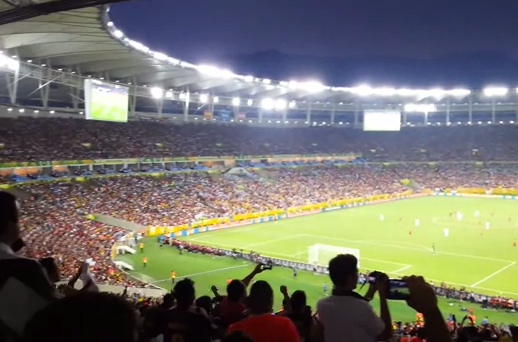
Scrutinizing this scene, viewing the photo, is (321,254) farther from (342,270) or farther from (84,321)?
(84,321)

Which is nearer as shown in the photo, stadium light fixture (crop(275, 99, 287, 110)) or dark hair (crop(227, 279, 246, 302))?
dark hair (crop(227, 279, 246, 302))

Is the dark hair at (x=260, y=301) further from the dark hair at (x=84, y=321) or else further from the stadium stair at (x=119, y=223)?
the stadium stair at (x=119, y=223)

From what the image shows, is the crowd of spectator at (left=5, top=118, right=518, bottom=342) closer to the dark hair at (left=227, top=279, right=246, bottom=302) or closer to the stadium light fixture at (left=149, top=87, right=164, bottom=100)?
the dark hair at (left=227, top=279, right=246, bottom=302)

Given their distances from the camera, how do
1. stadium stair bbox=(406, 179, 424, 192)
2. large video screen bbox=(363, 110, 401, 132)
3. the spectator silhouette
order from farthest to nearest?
1. stadium stair bbox=(406, 179, 424, 192)
2. large video screen bbox=(363, 110, 401, 132)
3. the spectator silhouette

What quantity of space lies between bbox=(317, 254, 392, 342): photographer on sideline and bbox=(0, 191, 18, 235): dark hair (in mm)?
2427

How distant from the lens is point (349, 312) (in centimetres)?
408

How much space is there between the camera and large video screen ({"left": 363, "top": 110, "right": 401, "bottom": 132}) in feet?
260

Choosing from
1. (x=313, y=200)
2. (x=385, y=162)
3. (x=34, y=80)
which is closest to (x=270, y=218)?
(x=313, y=200)

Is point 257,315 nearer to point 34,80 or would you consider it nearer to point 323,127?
point 34,80

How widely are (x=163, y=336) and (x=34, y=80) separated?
48.6 metres

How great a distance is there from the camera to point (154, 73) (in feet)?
186

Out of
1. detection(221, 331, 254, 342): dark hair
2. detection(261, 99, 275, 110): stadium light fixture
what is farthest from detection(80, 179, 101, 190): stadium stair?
detection(221, 331, 254, 342): dark hair

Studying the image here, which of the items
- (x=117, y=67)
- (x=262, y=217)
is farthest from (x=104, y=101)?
(x=262, y=217)

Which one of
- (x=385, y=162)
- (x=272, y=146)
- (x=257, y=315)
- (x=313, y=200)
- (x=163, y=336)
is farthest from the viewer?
(x=385, y=162)
